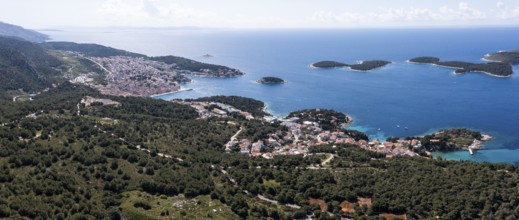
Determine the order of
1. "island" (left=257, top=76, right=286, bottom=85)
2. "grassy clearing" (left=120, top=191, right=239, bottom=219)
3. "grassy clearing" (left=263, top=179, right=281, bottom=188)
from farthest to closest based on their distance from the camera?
"island" (left=257, top=76, right=286, bottom=85), "grassy clearing" (left=263, top=179, right=281, bottom=188), "grassy clearing" (left=120, top=191, right=239, bottom=219)

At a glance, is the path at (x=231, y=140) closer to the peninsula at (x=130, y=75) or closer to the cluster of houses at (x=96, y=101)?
the cluster of houses at (x=96, y=101)

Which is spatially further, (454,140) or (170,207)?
(454,140)

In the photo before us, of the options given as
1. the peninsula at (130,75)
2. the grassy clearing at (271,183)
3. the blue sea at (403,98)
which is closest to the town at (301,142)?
the blue sea at (403,98)

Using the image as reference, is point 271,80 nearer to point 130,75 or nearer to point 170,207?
point 130,75

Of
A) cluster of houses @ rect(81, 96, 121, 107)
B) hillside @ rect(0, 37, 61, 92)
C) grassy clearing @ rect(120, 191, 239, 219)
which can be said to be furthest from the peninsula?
grassy clearing @ rect(120, 191, 239, 219)

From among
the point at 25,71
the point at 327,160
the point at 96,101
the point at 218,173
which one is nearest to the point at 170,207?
the point at 218,173

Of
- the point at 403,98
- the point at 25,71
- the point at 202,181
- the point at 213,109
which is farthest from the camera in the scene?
the point at 25,71

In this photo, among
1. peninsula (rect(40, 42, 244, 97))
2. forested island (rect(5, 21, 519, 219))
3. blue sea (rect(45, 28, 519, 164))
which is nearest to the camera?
forested island (rect(5, 21, 519, 219))

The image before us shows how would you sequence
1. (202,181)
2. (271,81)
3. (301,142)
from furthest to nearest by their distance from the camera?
(271,81) → (301,142) → (202,181)

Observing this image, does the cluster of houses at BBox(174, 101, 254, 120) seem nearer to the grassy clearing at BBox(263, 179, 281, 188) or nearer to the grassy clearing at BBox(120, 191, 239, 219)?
the grassy clearing at BBox(263, 179, 281, 188)
